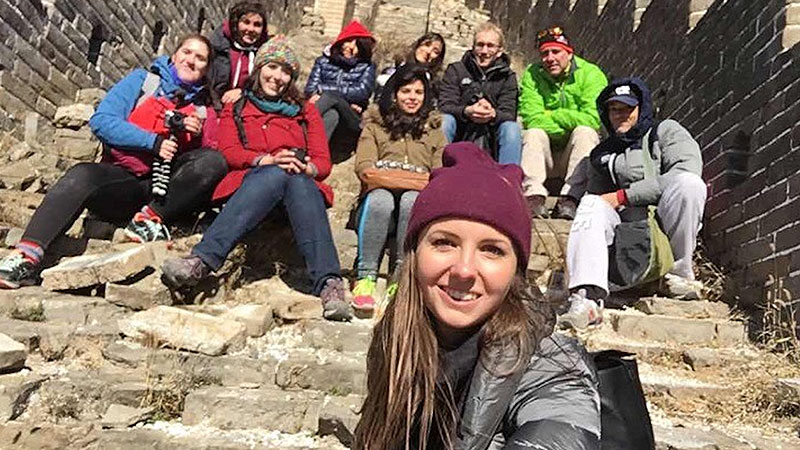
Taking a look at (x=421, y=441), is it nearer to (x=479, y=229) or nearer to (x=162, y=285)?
(x=479, y=229)

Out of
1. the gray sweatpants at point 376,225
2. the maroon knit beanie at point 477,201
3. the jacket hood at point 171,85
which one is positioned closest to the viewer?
the maroon knit beanie at point 477,201

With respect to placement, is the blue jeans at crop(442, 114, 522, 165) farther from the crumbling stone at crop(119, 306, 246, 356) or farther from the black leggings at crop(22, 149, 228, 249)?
the crumbling stone at crop(119, 306, 246, 356)

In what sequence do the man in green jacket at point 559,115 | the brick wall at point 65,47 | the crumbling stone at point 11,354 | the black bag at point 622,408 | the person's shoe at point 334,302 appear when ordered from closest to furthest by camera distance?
the black bag at point 622,408 → the crumbling stone at point 11,354 → the person's shoe at point 334,302 → the man in green jacket at point 559,115 → the brick wall at point 65,47

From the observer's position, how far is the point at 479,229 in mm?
1545

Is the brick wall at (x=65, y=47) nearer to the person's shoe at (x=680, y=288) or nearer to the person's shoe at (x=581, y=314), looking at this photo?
the person's shoe at (x=581, y=314)

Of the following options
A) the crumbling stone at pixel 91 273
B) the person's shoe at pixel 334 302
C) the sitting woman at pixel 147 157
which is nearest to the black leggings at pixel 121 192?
the sitting woman at pixel 147 157

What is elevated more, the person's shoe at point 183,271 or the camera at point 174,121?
the camera at point 174,121

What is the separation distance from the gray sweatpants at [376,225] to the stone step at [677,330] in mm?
1276

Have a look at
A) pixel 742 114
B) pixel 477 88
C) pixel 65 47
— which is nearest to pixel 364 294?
pixel 477 88

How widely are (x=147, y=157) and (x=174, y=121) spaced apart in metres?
0.27

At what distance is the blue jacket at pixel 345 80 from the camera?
5637 millimetres

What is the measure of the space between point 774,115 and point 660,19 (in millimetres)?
2562

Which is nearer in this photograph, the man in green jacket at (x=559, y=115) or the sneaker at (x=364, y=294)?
the sneaker at (x=364, y=294)

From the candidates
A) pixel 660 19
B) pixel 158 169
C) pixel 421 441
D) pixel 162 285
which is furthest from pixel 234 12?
pixel 421 441
